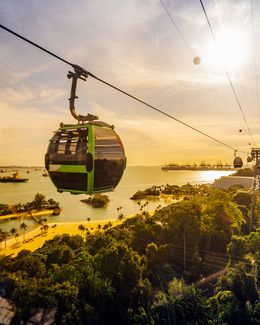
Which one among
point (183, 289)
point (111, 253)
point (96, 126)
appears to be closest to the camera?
point (96, 126)

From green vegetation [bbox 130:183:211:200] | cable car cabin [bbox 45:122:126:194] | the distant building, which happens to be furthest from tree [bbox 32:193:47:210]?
cable car cabin [bbox 45:122:126:194]

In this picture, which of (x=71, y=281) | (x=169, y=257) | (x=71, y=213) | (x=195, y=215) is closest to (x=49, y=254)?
(x=71, y=281)

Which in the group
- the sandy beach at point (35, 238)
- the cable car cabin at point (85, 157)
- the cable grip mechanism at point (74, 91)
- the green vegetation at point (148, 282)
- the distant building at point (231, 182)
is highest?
the cable grip mechanism at point (74, 91)

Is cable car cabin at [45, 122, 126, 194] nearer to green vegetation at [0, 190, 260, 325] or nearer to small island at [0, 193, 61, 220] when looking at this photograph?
green vegetation at [0, 190, 260, 325]

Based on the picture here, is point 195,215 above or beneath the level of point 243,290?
above

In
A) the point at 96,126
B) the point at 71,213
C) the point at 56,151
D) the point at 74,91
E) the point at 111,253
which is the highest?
the point at 74,91

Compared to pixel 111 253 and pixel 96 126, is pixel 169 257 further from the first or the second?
pixel 96 126

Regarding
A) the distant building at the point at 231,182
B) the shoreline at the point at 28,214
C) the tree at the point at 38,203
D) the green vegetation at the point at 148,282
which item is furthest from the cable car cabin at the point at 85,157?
the distant building at the point at 231,182

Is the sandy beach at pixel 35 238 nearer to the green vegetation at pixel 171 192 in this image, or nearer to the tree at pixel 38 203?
the tree at pixel 38 203
